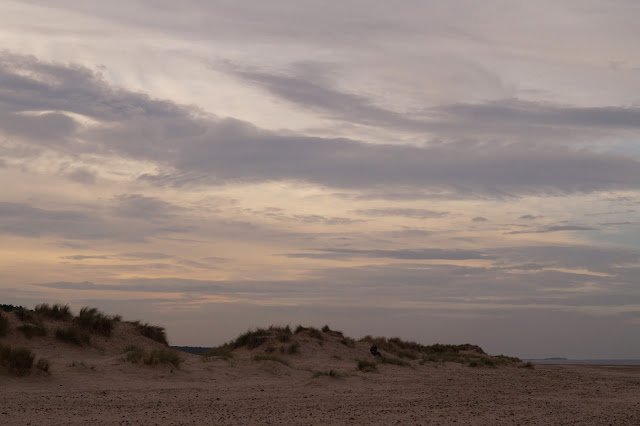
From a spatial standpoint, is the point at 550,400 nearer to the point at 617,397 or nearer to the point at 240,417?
the point at 617,397

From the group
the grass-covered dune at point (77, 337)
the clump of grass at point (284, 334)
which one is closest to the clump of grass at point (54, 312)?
the grass-covered dune at point (77, 337)

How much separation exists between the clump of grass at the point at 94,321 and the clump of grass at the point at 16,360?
917cm

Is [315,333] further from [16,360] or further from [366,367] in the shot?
[16,360]

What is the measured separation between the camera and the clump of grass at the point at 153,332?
103ft

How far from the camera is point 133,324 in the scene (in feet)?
103

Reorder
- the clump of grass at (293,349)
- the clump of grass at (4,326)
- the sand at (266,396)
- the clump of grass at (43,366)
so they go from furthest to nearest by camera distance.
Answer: the clump of grass at (293,349)
the clump of grass at (4,326)
the clump of grass at (43,366)
the sand at (266,396)

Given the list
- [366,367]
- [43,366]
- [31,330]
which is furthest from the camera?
[366,367]

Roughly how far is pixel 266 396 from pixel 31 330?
11.6 meters

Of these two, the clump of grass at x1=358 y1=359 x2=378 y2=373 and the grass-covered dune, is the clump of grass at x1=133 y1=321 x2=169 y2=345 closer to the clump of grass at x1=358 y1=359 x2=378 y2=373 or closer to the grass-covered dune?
the grass-covered dune

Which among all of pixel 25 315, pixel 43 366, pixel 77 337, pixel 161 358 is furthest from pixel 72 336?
pixel 43 366

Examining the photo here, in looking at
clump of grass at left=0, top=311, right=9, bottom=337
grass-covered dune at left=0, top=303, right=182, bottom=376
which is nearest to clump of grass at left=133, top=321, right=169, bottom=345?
grass-covered dune at left=0, top=303, right=182, bottom=376

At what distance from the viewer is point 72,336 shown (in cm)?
2595

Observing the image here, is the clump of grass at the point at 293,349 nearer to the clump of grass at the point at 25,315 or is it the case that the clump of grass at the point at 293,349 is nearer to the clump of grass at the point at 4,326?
the clump of grass at the point at 25,315

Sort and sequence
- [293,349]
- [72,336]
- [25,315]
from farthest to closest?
[293,349] → [25,315] → [72,336]
